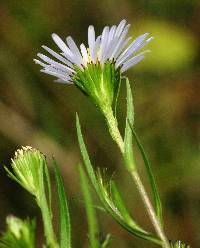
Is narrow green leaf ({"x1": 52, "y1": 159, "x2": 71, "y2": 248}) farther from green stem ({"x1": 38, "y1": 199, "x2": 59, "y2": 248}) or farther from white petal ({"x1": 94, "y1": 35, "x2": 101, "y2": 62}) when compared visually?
white petal ({"x1": 94, "y1": 35, "x2": 101, "y2": 62})

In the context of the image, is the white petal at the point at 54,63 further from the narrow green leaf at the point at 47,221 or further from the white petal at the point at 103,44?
the narrow green leaf at the point at 47,221

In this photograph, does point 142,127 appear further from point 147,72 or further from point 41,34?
point 41,34

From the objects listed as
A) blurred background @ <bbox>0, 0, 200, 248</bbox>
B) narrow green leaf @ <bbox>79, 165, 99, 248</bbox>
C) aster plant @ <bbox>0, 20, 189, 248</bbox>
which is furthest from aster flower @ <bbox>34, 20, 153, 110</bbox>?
blurred background @ <bbox>0, 0, 200, 248</bbox>

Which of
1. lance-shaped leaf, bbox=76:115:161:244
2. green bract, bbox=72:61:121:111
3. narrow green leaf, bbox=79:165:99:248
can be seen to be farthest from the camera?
green bract, bbox=72:61:121:111

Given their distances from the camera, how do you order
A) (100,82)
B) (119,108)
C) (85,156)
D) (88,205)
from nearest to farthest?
(88,205) → (85,156) → (100,82) → (119,108)

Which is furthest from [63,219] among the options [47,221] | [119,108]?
[119,108]

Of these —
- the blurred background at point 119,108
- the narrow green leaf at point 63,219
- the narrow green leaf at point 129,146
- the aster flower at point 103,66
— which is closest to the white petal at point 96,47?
the aster flower at point 103,66

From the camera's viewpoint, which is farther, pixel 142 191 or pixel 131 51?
pixel 131 51

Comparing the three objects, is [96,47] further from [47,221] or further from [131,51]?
[47,221]
